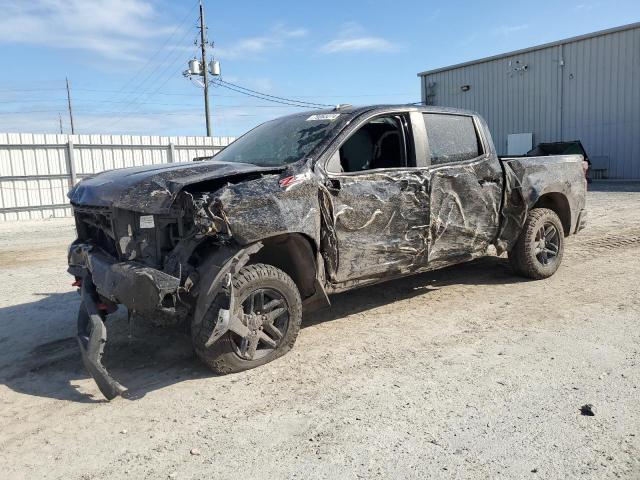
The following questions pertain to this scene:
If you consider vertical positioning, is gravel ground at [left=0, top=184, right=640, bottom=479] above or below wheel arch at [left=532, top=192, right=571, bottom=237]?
below

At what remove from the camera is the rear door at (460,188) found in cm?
522

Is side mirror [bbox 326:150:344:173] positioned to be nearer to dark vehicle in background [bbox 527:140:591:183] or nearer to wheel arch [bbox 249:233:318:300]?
wheel arch [bbox 249:233:318:300]

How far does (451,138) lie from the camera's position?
555 centimetres

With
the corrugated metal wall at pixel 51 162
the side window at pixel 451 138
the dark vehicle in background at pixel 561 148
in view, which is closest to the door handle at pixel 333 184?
the side window at pixel 451 138

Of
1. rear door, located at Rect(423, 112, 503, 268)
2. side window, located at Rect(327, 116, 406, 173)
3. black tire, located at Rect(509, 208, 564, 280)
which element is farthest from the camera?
black tire, located at Rect(509, 208, 564, 280)

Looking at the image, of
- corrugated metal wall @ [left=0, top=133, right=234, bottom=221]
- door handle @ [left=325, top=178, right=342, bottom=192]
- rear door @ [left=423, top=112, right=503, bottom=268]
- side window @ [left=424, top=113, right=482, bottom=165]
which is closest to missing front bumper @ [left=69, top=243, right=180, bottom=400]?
door handle @ [left=325, top=178, right=342, bottom=192]

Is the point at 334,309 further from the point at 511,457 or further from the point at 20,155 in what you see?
the point at 20,155

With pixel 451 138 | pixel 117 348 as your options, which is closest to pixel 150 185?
pixel 117 348

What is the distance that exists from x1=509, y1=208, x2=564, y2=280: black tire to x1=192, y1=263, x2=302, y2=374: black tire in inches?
127

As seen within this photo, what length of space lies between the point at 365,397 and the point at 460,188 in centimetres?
265

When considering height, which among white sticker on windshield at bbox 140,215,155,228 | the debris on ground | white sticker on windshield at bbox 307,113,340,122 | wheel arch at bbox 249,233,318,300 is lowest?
the debris on ground

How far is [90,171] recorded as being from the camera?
16828 mm

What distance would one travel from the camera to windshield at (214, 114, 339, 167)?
4641mm

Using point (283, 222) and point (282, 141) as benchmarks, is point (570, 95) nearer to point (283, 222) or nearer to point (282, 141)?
point (282, 141)
